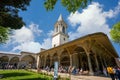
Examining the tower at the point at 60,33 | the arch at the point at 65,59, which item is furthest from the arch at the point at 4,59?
the arch at the point at 65,59

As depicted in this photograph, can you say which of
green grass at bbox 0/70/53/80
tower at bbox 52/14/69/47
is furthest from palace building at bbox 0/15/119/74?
green grass at bbox 0/70/53/80

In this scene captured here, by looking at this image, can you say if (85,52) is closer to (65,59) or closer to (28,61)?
(65,59)

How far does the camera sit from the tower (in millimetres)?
38781

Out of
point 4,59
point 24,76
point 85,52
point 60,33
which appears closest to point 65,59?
point 85,52

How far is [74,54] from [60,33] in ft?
57.2

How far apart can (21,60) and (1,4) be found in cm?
2854

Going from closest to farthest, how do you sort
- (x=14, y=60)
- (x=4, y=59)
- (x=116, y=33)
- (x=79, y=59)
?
(x=79, y=59) < (x=116, y=33) < (x=4, y=59) < (x=14, y=60)

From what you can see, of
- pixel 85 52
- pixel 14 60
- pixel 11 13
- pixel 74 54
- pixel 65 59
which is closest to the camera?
pixel 11 13

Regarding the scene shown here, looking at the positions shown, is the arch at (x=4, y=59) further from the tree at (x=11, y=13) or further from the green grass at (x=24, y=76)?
the tree at (x=11, y=13)

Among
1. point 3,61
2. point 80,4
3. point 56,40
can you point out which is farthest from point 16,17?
point 3,61

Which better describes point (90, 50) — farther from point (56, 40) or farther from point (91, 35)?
point (56, 40)

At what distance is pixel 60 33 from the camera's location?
38.8 m

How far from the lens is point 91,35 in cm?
1616

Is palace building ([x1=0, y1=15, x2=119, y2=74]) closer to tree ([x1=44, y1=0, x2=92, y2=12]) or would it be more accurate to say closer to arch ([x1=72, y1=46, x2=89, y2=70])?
arch ([x1=72, y1=46, x2=89, y2=70])
